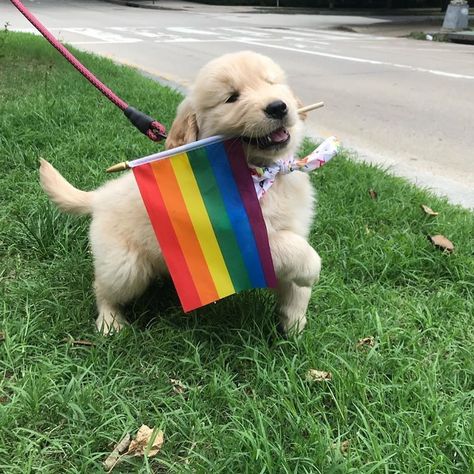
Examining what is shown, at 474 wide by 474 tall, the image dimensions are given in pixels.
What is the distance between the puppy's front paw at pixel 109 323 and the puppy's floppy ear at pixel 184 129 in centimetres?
77

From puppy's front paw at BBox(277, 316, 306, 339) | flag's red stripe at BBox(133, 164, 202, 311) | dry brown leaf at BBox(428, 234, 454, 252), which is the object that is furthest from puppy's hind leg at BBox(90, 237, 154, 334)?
dry brown leaf at BBox(428, 234, 454, 252)

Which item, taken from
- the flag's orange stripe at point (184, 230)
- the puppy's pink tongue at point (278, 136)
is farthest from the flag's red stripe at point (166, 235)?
the puppy's pink tongue at point (278, 136)

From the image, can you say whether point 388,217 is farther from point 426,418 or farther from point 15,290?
point 15,290

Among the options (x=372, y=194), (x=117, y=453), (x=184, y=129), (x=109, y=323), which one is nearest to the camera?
(x=117, y=453)

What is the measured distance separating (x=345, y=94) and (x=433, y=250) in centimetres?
558

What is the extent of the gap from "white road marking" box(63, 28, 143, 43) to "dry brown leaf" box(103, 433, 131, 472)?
14426mm

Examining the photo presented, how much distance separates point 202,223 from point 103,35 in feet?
51.3

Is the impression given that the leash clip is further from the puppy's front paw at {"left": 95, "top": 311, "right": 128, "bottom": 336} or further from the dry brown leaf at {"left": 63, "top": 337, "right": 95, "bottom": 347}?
the dry brown leaf at {"left": 63, "top": 337, "right": 95, "bottom": 347}

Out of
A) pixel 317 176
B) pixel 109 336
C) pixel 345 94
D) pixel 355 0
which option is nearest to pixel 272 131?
pixel 109 336

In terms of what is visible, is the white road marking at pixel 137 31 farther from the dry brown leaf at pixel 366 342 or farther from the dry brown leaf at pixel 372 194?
the dry brown leaf at pixel 366 342

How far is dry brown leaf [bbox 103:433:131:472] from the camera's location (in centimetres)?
164

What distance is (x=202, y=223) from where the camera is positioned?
2027mm

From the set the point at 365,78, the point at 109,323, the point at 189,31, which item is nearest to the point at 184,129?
the point at 109,323

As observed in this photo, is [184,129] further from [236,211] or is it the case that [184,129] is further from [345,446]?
[345,446]
